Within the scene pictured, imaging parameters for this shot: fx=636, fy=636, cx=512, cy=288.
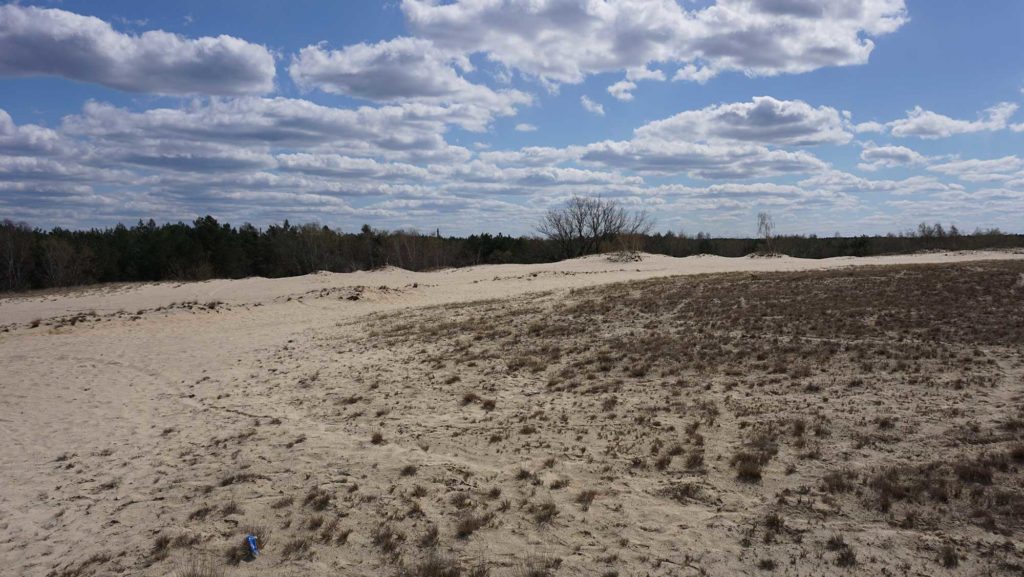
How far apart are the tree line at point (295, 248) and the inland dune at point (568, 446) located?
107 ft

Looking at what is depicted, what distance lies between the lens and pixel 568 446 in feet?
28.6

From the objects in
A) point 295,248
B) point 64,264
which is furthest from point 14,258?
point 295,248

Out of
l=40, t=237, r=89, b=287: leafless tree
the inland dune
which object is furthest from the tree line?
the inland dune

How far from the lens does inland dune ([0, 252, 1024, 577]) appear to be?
6129 mm

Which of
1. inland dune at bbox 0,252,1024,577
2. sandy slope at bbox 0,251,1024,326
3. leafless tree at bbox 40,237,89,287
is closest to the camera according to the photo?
inland dune at bbox 0,252,1024,577

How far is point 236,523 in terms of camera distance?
727 cm

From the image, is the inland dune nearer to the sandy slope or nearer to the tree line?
the sandy slope

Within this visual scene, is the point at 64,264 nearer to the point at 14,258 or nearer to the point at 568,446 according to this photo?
the point at 14,258

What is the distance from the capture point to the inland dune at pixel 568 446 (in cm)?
613

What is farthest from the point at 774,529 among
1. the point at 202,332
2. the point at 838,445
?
the point at 202,332

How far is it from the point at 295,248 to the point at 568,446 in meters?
60.0

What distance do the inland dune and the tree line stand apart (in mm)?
32679

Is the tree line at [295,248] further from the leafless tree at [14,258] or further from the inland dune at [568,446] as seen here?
the inland dune at [568,446]

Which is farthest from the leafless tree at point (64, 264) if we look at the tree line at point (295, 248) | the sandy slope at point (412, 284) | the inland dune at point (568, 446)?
the inland dune at point (568, 446)
